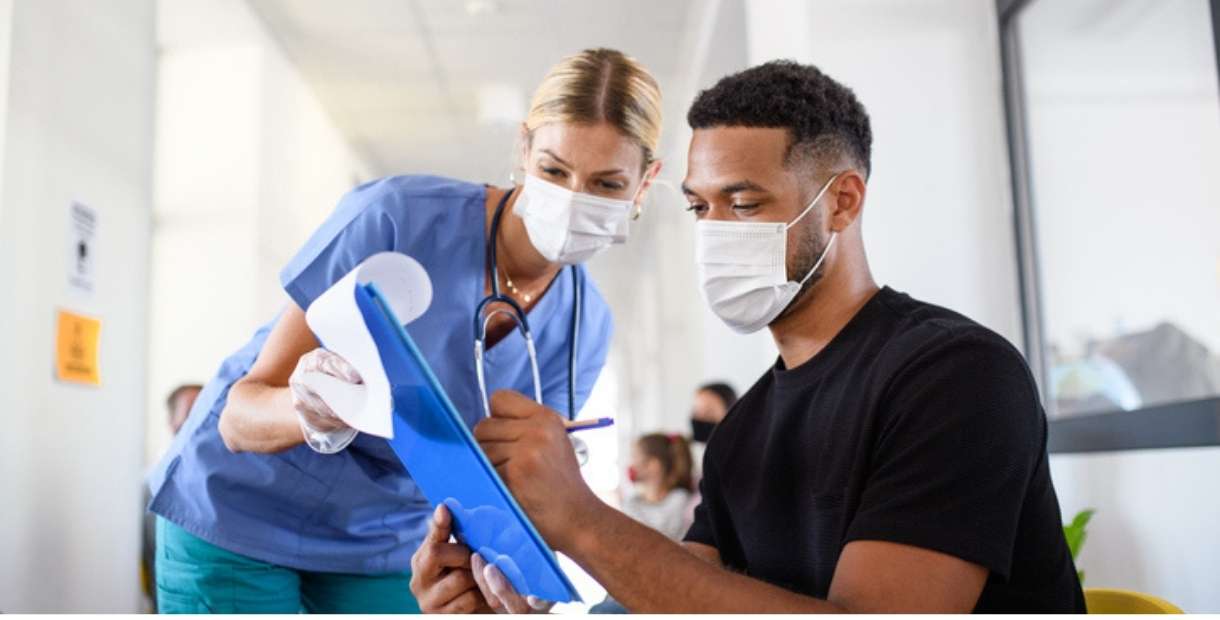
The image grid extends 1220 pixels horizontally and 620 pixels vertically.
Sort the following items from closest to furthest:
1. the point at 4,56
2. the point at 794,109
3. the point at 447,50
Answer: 1. the point at 794,109
2. the point at 4,56
3. the point at 447,50

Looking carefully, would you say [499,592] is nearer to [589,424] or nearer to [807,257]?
[589,424]

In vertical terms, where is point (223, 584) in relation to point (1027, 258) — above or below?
below

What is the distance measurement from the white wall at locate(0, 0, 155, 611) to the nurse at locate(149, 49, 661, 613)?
3.30 ft

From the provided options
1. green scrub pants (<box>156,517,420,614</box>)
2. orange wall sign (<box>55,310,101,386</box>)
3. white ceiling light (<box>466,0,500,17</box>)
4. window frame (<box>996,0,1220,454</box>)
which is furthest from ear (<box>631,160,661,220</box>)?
white ceiling light (<box>466,0,500,17</box>)

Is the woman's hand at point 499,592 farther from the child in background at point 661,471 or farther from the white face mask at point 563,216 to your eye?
the child in background at point 661,471

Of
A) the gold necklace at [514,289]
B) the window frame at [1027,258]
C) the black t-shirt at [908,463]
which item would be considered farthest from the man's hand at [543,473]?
the window frame at [1027,258]

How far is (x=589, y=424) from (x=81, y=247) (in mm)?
1988

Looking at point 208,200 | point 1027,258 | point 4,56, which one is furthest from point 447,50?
point 1027,258

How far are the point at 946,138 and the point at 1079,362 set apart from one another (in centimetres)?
61

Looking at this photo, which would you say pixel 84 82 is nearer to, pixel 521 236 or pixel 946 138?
pixel 521 236

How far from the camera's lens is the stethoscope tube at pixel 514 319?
4.30 feet

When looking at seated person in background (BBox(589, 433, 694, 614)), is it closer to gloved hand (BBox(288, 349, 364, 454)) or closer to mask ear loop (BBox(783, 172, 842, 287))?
mask ear loop (BBox(783, 172, 842, 287))

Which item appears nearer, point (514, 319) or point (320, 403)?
point (320, 403)

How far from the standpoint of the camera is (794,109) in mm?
1139
